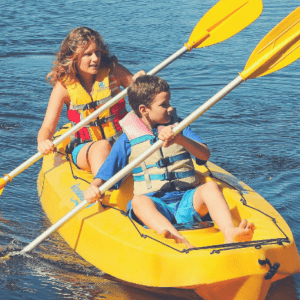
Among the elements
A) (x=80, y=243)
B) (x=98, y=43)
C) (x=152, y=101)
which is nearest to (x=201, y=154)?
(x=152, y=101)

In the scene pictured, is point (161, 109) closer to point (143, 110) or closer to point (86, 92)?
point (143, 110)

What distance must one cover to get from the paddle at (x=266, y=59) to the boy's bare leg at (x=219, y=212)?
14.2 inches

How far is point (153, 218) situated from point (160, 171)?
34cm

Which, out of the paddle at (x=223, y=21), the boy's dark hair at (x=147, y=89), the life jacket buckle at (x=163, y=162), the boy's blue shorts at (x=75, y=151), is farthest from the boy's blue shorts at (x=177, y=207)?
the paddle at (x=223, y=21)

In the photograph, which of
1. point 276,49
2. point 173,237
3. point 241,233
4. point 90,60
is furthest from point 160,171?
point 90,60

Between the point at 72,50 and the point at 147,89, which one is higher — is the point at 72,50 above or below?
above

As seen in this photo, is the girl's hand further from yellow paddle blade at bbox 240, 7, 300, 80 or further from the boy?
yellow paddle blade at bbox 240, 7, 300, 80

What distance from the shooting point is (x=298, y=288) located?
3186 millimetres

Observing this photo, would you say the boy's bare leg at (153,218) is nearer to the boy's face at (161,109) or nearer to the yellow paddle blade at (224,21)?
the boy's face at (161,109)

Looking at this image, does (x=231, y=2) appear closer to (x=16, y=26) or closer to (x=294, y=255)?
(x=294, y=255)

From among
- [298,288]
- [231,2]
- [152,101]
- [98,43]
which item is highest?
[231,2]

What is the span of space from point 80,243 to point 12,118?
3045mm

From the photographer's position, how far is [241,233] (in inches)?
106

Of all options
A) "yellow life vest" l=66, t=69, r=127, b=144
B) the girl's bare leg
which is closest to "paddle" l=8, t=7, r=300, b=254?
the girl's bare leg
